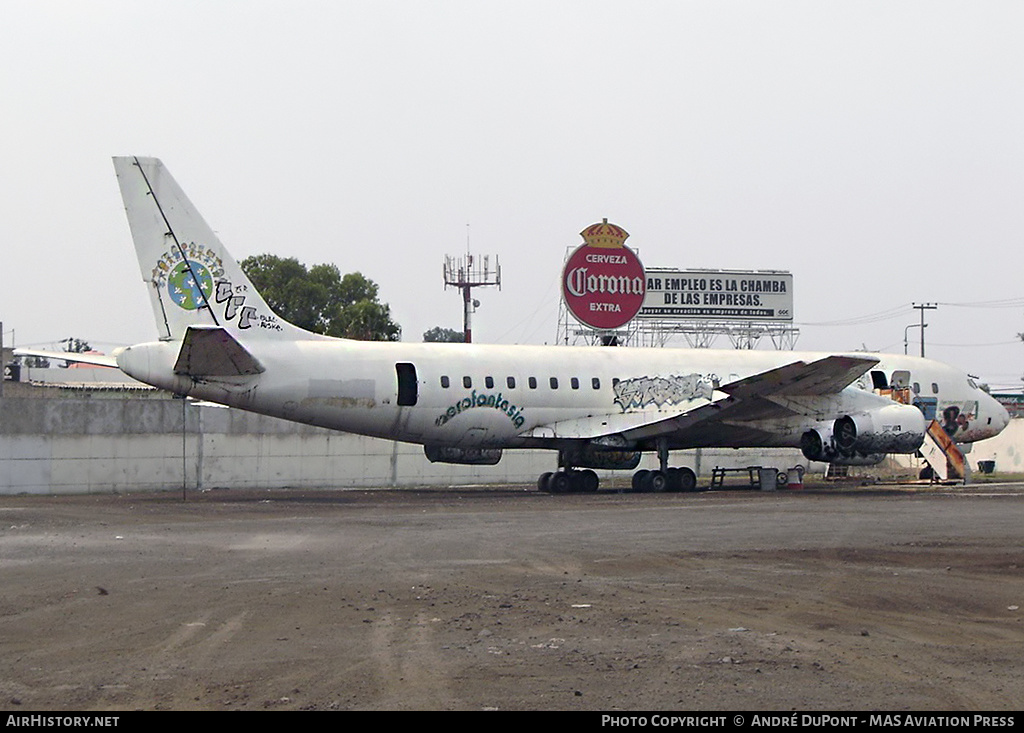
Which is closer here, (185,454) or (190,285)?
(190,285)

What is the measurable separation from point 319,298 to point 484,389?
67212 millimetres

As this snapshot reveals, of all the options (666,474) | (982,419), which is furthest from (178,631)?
(982,419)

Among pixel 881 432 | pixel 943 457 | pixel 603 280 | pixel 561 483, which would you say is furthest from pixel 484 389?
pixel 603 280

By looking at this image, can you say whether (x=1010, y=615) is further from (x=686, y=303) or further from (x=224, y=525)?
(x=686, y=303)

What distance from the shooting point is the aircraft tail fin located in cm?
2688

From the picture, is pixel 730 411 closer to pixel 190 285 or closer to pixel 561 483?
pixel 561 483

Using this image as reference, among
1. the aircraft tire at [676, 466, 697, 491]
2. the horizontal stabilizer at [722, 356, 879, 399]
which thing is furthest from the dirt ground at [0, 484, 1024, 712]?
the aircraft tire at [676, 466, 697, 491]

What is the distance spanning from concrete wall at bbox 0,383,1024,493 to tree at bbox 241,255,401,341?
50.8 m

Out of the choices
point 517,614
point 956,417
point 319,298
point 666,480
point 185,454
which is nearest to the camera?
point 517,614

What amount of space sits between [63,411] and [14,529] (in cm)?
1574

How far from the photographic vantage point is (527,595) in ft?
39.0

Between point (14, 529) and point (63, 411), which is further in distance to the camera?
point (63, 411)

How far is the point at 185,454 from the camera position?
3619 cm

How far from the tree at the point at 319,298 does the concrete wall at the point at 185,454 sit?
5075 centimetres
